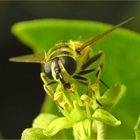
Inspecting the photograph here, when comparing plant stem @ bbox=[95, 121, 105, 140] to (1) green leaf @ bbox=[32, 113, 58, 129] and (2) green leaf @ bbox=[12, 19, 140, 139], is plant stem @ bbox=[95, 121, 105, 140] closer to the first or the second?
(1) green leaf @ bbox=[32, 113, 58, 129]

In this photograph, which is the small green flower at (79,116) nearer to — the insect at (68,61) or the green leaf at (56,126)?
the green leaf at (56,126)

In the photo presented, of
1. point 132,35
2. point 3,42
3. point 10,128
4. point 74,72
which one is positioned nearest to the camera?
point 74,72

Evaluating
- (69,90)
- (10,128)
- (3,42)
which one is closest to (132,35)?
(69,90)

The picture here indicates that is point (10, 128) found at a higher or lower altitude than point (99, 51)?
lower

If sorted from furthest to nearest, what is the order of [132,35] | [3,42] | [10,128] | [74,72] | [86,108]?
[3,42], [10,128], [132,35], [74,72], [86,108]

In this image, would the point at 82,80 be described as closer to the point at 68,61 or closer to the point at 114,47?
the point at 68,61

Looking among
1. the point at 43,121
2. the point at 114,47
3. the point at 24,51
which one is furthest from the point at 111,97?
the point at 24,51

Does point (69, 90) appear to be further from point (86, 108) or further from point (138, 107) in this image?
point (138, 107)

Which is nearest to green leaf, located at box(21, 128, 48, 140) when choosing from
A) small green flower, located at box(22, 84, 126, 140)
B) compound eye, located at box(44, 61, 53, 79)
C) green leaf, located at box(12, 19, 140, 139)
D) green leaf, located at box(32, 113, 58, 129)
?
small green flower, located at box(22, 84, 126, 140)
